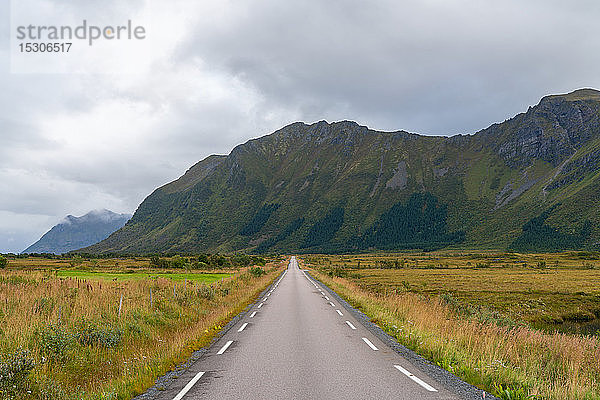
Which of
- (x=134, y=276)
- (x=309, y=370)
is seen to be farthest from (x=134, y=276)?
(x=309, y=370)

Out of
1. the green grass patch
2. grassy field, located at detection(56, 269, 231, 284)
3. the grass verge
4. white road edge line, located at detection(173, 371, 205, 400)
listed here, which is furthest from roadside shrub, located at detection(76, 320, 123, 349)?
the green grass patch

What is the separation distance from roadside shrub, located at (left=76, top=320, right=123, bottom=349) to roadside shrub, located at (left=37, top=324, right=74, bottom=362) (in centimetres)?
48

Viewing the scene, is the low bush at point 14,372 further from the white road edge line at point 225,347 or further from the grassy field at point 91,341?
the white road edge line at point 225,347

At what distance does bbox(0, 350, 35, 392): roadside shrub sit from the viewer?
22.2 feet

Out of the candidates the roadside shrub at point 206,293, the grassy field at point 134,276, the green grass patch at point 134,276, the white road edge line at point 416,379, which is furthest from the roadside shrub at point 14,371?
the green grass patch at point 134,276

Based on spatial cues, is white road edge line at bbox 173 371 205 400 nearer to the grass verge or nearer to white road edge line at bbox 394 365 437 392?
white road edge line at bbox 394 365 437 392

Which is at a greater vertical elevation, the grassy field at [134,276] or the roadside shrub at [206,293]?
the roadside shrub at [206,293]

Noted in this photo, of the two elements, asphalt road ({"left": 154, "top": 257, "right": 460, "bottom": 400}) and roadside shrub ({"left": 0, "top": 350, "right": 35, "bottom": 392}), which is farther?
asphalt road ({"left": 154, "top": 257, "right": 460, "bottom": 400})

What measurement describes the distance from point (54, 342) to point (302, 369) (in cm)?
623

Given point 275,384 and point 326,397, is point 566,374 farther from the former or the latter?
point 275,384

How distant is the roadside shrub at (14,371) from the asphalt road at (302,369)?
2572 mm

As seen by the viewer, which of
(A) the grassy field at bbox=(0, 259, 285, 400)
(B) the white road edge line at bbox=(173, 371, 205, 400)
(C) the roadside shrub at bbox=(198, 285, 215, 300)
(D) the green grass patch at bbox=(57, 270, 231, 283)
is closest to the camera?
(B) the white road edge line at bbox=(173, 371, 205, 400)

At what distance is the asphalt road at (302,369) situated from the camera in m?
7.44

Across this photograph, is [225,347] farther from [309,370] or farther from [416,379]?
[416,379]
